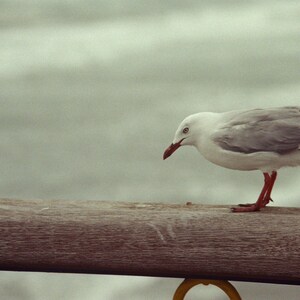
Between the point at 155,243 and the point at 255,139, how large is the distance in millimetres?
379

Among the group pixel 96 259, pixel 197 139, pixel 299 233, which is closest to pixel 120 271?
pixel 96 259

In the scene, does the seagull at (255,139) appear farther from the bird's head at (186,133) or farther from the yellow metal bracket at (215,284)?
the yellow metal bracket at (215,284)

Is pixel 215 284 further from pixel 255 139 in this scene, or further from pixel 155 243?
pixel 255 139

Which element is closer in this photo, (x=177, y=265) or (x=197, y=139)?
(x=177, y=265)

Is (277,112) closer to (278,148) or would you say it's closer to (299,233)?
(278,148)

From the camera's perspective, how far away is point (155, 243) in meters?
0.97

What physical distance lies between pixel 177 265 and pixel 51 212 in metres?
0.24

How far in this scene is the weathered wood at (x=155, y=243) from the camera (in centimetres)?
94

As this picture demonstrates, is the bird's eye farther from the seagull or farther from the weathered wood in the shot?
the weathered wood

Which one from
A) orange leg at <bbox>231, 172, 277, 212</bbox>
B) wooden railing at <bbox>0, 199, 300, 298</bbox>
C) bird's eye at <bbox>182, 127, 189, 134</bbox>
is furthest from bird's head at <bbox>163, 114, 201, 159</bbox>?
wooden railing at <bbox>0, 199, 300, 298</bbox>

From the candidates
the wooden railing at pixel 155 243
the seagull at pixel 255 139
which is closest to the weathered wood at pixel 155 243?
the wooden railing at pixel 155 243

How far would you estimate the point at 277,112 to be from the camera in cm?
122

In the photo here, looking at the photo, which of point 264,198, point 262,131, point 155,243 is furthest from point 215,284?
point 262,131

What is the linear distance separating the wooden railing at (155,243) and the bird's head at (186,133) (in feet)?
0.92
